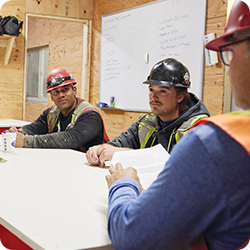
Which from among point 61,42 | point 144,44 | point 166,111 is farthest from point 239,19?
point 61,42

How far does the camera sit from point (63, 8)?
5.04 meters

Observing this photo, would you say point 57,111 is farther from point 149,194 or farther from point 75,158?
point 149,194

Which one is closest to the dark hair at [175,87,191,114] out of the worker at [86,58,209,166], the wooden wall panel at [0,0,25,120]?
the worker at [86,58,209,166]

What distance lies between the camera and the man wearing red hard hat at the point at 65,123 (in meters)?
2.44

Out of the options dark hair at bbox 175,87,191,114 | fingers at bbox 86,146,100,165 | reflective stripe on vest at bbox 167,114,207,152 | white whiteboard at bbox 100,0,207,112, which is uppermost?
white whiteboard at bbox 100,0,207,112

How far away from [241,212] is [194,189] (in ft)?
0.33

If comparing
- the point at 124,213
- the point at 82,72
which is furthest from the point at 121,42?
the point at 124,213

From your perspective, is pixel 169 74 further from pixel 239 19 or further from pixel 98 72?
pixel 98 72

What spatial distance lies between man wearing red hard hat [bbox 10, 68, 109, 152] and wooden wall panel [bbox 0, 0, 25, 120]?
69.7 inches

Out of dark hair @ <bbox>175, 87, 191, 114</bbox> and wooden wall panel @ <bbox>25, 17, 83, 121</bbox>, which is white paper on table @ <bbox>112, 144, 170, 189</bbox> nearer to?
dark hair @ <bbox>175, 87, 191, 114</bbox>

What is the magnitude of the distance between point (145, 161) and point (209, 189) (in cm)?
78

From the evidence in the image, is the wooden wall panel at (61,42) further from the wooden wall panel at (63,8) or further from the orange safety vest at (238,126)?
the orange safety vest at (238,126)

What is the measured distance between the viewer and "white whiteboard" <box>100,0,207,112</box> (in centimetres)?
339

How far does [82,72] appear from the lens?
5.29 m
